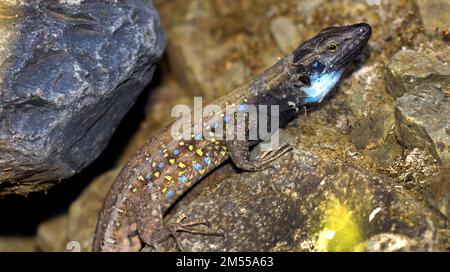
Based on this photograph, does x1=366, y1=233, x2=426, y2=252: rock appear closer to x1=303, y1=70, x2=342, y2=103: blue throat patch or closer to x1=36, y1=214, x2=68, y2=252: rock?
x1=303, y1=70, x2=342, y2=103: blue throat patch

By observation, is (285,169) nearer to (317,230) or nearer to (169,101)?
(317,230)

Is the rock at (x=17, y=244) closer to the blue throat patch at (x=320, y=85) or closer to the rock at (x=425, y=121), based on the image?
the blue throat patch at (x=320, y=85)

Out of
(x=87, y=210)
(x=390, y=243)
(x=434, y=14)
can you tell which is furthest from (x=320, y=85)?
(x=87, y=210)

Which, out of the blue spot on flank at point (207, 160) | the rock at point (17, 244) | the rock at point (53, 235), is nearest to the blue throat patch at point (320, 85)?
the blue spot on flank at point (207, 160)

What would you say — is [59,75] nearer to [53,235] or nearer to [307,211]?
[307,211]

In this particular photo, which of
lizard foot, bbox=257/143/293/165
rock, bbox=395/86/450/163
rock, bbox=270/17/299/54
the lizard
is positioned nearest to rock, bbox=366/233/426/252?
rock, bbox=395/86/450/163

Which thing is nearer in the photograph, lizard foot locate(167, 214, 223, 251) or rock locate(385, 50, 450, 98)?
lizard foot locate(167, 214, 223, 251)
